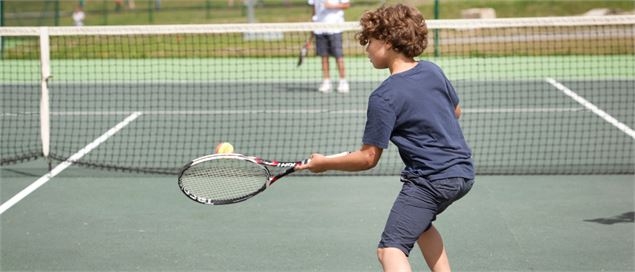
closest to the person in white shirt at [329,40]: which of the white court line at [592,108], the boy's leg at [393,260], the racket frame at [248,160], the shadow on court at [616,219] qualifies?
the white court line at [592,108]

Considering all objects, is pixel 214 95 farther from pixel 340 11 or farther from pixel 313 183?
pixel 313 183

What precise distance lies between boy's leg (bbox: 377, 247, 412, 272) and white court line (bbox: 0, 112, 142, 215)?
383 cm

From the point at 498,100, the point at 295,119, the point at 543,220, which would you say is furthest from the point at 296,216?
the point at 498,100

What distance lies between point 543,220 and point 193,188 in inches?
111

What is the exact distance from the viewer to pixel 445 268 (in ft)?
14.6

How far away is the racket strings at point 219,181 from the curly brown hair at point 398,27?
99cm


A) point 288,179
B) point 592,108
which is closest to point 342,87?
point 592,108

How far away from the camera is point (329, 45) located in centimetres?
1331

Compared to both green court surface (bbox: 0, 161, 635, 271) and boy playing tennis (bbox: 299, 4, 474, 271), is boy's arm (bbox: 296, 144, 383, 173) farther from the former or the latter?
green court surface (bbox: 0, 161, 635, 271)

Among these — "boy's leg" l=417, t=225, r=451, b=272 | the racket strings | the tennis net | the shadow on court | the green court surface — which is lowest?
the green court surface

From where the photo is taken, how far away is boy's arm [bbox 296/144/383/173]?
4.05 meters

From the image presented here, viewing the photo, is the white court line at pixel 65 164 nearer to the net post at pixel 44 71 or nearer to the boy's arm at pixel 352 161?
the net post at pixel 44 71

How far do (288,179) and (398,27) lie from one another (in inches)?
164

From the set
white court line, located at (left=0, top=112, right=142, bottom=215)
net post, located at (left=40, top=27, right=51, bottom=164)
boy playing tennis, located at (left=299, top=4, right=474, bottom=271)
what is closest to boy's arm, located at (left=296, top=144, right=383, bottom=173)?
boy playing tennis, located at (left=299, top=4, right=474, bottom=271)
